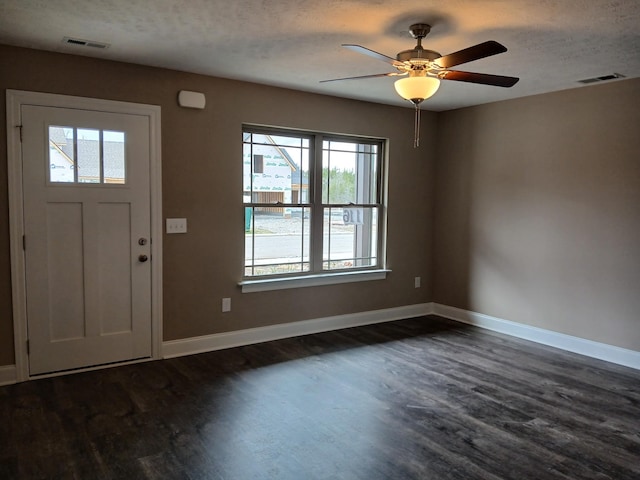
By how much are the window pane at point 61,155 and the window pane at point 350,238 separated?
2.41 meters

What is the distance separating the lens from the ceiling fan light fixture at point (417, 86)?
276cm

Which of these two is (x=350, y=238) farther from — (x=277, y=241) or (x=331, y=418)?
(x=331, y=418)

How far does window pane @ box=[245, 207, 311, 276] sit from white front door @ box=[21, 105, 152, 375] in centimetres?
97

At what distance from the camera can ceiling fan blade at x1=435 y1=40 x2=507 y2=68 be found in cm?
231

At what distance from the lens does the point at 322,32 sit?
2.96 metres

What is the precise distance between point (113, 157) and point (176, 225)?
2.38 ft

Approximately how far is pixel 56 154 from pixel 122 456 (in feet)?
7.27

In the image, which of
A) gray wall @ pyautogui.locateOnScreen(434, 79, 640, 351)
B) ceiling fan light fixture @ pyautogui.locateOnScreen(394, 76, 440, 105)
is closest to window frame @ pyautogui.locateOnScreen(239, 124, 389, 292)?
gray wall @ pyautogui.locateOnScreen(434, 79, 640, 351)

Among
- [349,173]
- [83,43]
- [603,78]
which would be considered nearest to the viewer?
[83,43]

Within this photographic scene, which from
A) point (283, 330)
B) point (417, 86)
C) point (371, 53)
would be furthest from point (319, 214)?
point (371, 53)

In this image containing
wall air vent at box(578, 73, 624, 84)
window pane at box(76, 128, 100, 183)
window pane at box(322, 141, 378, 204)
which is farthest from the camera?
window pane at box(322, 141, 378, 204)

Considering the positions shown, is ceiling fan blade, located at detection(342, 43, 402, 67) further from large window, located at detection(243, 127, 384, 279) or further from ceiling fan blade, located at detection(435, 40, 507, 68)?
large window, located at detection(243, 127, 384, 279)

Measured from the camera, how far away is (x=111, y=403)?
3.17 m

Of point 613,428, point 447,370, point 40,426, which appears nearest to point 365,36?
point 447,370
